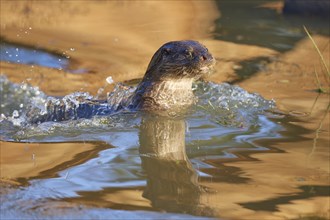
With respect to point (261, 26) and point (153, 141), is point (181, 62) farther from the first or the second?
point (261, 26)

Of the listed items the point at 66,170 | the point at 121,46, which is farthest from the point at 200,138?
the point at 121,46

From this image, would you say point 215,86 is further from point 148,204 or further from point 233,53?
point 148,204

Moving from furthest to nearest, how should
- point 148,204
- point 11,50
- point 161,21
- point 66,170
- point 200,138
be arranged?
point 161,21 → point 11,50 → point 200,138 → point 66,170 → point 148,204

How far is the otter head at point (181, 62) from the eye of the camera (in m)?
6.39

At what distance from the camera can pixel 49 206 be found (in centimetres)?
430

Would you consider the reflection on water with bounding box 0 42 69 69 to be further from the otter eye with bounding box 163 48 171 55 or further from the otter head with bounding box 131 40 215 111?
Answer: the otter eye with bounding box 163 48 171 55

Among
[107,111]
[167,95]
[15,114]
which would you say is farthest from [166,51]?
[15,114]

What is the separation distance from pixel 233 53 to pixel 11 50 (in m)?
Answer: 2.50

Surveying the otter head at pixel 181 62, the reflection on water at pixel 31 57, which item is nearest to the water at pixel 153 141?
the otter head at pixel 181 62

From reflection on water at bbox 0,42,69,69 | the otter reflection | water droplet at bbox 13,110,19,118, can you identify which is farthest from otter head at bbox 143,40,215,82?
reflection on water at bbox 0,42,69,69

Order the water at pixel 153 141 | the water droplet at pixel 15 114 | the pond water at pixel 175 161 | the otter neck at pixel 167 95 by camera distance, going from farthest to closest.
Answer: the water droplet at pixel 15 114
the otter neck at pixel 167 95
the water at pixel 153 141
the pond water at pixel 175 161

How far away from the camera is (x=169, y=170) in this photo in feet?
16.1

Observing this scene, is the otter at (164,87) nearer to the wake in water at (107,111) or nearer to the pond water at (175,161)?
the wake in water at (107,111)

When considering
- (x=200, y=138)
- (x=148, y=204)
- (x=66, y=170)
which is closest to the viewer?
(x=148, y=204)
